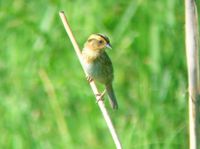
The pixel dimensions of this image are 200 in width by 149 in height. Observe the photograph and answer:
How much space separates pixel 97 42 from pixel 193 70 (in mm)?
1273

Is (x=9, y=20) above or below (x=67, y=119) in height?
above

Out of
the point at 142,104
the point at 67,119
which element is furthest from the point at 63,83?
the point at 142,104

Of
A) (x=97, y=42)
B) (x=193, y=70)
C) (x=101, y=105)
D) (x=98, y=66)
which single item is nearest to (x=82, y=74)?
(x=98, y=66)

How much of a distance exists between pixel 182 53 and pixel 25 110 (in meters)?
1.14

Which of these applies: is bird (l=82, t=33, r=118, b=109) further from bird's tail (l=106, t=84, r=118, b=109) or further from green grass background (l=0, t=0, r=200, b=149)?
green grass background (l=0, t=0, r=200, b=149)

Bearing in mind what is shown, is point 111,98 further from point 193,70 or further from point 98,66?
point 193,70

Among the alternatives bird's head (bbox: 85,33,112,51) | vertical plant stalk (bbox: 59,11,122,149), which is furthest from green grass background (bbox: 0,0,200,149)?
vertical plant stalk (bbox: 59,11,122,149)

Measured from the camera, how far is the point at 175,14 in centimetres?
538

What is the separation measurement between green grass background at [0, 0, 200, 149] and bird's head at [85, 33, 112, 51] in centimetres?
71

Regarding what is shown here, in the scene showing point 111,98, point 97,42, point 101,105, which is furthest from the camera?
point 111,98

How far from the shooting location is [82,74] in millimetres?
5652

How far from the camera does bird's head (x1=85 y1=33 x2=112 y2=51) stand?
430 cm

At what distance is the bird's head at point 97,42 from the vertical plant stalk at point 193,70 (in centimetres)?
109

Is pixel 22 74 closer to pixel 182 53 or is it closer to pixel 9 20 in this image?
pixel 9 20
